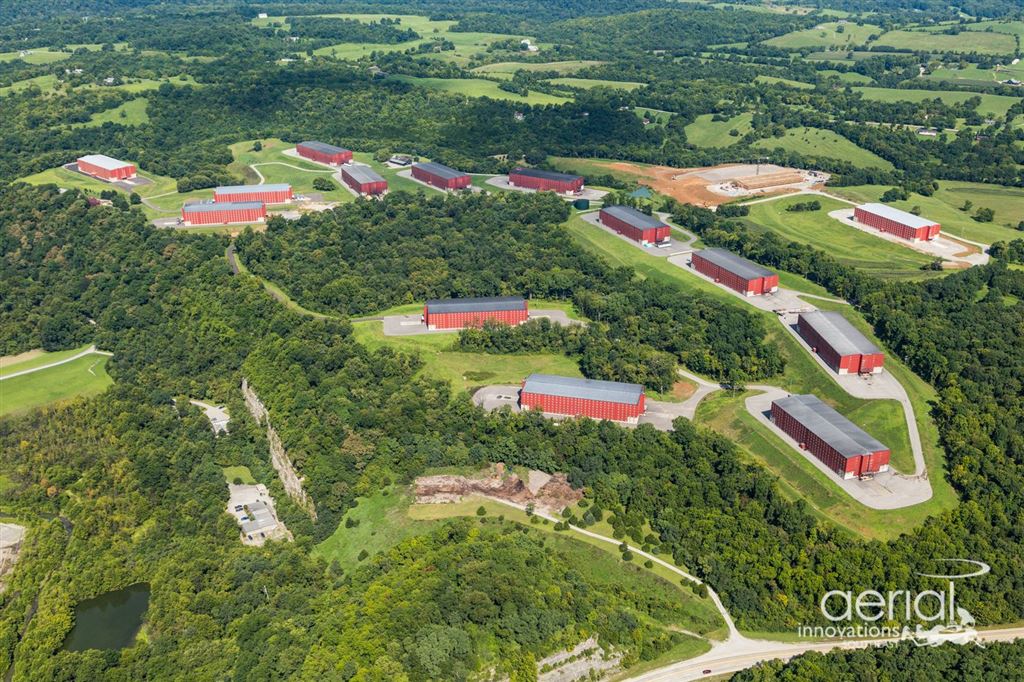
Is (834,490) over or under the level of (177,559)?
over

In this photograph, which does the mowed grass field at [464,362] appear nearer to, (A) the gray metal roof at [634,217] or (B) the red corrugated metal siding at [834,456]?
(B) the red corrugated metal siding at [834,456]

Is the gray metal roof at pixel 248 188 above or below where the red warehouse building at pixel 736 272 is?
below

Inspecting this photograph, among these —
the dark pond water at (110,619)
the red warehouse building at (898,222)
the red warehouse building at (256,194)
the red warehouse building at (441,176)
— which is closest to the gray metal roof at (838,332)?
the red warehouse building at (898,222)

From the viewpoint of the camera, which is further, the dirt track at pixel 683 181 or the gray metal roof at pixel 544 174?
Result: the gray metal roof at pixel 544 174

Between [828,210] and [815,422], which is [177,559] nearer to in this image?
[815,422]

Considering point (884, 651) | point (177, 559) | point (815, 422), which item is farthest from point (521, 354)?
point (884, 651)

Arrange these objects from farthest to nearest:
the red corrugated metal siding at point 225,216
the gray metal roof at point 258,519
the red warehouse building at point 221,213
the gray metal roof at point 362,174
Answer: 1. the gray metal roof at point 362,174
2. the red corrugated metal siding at point 225,216
3. the red warehouse building at point 221,213
4. the gray metal roof at point 258,519

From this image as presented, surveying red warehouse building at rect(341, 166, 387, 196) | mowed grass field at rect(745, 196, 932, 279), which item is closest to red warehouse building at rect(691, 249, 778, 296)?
mowed grass field at rect(745, 196, 932, 279)
